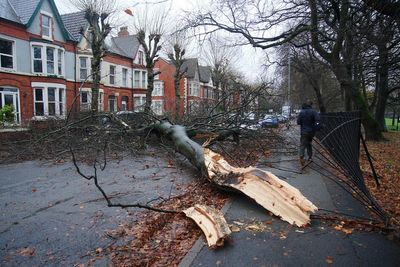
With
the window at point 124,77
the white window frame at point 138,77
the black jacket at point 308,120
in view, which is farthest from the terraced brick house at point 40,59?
the black jacket at point 308,120

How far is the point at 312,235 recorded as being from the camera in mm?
4570

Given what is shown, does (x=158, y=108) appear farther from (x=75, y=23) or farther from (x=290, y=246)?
(x=290, y=246)

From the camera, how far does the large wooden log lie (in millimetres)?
5082

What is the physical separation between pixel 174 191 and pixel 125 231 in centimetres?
244

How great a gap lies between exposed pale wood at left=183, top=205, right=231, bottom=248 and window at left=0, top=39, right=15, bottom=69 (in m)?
21.5

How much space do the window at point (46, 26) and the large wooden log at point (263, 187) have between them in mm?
21628

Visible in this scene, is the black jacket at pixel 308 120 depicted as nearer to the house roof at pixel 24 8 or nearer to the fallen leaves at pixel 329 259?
the fallen leaves at pixel 329 259

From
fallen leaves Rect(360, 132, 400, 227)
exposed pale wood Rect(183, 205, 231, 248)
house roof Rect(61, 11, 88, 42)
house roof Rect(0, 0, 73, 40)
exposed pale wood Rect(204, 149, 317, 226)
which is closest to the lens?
exposed pale wood Rect(183, 205, 231, 248)

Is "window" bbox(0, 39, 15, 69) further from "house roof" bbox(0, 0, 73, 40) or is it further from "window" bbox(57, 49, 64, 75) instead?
"window" bbox(57, 49, 64, 75)

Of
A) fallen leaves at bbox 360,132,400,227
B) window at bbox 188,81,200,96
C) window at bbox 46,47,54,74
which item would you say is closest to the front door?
window at bbox 46,47,54,74

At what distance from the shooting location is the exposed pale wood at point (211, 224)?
431 cm

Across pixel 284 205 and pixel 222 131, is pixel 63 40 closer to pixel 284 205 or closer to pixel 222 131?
pixel 222 131

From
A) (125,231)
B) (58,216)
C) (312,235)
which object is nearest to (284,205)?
(312,235)

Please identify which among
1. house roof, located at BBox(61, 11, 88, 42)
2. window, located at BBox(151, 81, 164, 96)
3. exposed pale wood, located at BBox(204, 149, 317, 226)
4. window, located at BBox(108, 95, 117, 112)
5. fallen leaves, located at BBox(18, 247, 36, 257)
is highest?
house roof, located at BBox(61, 11, 88, 42)
